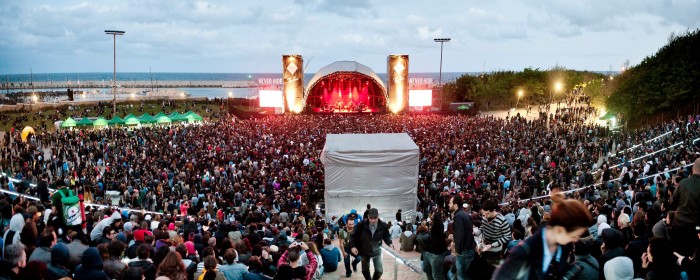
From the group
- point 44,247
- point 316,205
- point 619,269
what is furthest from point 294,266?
point 316,205

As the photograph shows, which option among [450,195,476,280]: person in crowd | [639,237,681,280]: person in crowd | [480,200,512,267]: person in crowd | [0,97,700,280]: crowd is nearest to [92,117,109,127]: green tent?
[0,97,700,280]: crowd

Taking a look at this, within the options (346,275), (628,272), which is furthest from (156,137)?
(628,272)

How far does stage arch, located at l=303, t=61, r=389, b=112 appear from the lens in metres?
49.3

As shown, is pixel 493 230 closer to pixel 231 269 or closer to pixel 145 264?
pixel 231 269

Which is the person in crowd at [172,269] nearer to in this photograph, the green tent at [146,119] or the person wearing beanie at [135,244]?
the person wearing beanie at [135,244]

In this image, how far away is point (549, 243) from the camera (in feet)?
10.4

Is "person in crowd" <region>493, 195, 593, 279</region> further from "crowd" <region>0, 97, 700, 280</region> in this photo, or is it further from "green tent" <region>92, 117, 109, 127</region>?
"green tent" <region>92, 117, 109, 127</region>

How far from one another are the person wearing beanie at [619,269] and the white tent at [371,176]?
901cm

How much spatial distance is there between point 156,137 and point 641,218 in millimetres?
24142

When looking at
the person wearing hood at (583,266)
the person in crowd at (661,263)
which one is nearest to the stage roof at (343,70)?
the person wearing hood at (583,266)

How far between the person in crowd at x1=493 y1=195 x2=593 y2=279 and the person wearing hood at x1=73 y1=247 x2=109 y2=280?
12.1 ft

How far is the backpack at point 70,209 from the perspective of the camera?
7714 millimetres

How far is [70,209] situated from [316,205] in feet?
28.6

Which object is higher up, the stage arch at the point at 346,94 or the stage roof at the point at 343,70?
the stage roof at the point at 343,70
